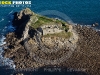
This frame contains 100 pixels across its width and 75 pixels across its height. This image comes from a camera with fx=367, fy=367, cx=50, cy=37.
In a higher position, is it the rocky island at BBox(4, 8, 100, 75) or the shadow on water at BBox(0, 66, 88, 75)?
the rocky island at BBox(4, 8, 100, 75)

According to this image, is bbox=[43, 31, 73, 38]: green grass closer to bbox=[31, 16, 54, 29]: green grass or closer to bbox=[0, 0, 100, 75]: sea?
bbox=[31, 16, 54, 29]: green grass

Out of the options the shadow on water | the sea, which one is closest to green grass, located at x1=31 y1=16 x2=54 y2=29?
the sea

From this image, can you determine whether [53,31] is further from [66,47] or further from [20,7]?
[20,7]

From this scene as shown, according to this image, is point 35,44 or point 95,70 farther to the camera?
point 35,44

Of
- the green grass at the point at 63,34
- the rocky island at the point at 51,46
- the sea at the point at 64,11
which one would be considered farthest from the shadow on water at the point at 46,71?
the sea at the point at 64,11

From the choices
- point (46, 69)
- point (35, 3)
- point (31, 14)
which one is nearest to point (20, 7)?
point (35, 3)

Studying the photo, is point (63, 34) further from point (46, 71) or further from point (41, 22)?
point (46, 71)
